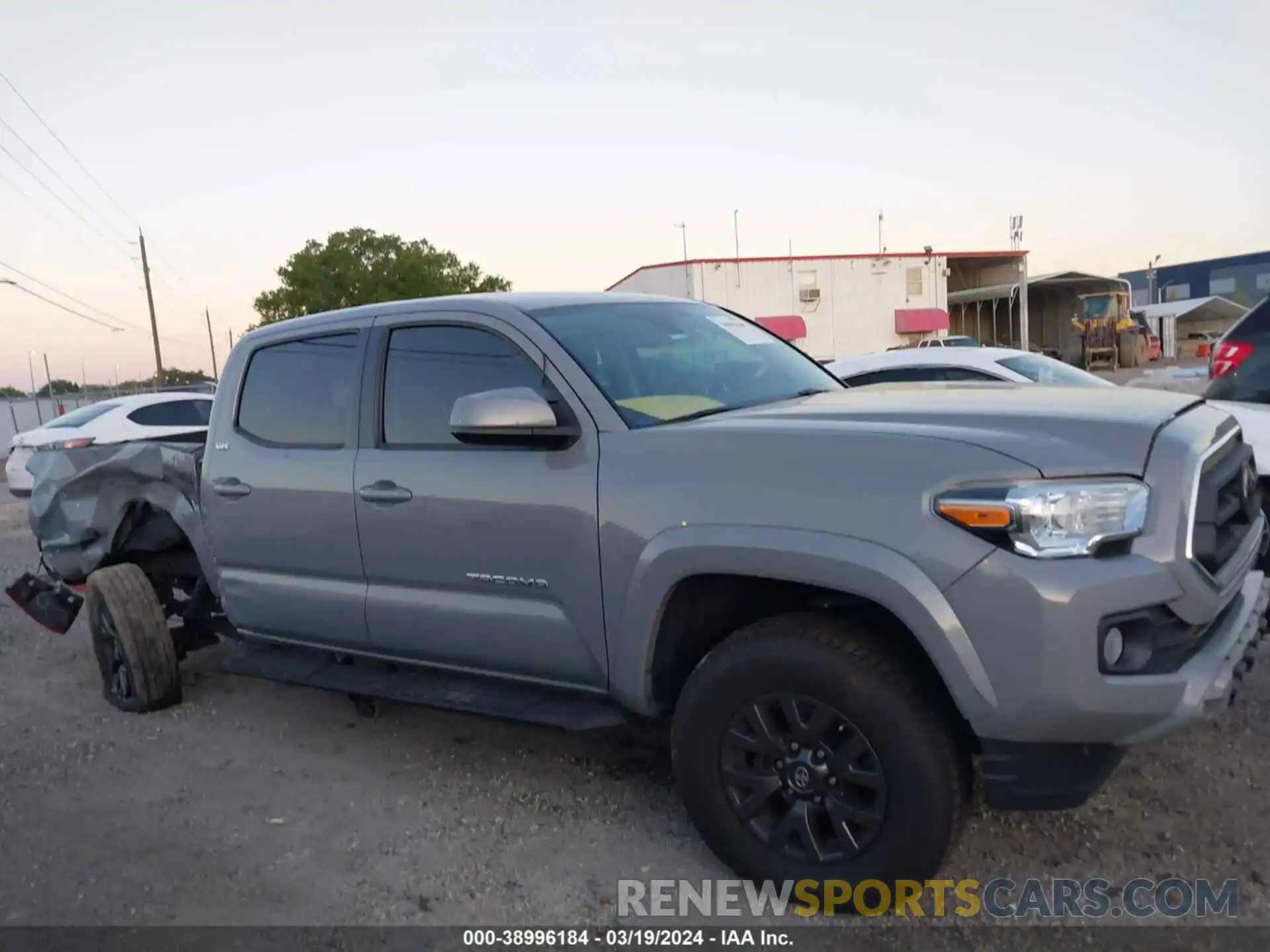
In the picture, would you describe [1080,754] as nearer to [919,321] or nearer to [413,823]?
[413,823]

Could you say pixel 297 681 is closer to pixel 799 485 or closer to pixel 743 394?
pixel 743 394

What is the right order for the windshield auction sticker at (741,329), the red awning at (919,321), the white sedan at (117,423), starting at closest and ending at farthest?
1. the windshield auction sticker at (741,329)
2. the white sedan at (117,423)
3. the red awning at (919,321)

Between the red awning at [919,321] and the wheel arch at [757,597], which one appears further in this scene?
the red awning at [919,321]

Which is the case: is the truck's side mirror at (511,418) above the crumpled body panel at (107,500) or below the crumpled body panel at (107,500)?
above

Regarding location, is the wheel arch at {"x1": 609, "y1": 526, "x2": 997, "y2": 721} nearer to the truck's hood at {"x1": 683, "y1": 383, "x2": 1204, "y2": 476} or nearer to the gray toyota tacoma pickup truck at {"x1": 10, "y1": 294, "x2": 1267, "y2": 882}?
the gray toyota tacoma pickup truck at {"x1": 10, "y1": 294, "x2": 1267, "y2": 882}

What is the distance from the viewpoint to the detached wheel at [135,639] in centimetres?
527

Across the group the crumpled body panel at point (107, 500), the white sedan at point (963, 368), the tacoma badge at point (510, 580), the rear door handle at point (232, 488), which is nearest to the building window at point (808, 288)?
the white sedan at point (963, 368)

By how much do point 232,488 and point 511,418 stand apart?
198 centimetres

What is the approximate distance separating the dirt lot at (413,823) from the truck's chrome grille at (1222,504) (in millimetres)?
1034

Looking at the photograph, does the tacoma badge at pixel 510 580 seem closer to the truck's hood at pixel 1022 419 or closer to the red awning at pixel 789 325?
the truck's hood at pixel 1022 419

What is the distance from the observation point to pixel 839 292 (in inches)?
1471

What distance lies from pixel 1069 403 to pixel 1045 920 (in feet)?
5.05

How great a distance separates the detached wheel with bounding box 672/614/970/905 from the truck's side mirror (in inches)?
36.2

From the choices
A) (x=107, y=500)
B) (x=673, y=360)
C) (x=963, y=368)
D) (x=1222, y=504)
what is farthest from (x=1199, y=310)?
(x=107, y=500)
